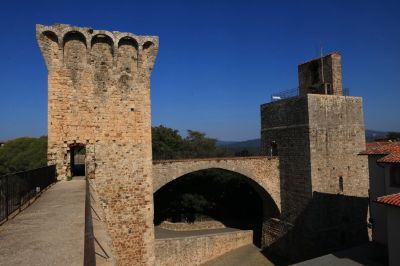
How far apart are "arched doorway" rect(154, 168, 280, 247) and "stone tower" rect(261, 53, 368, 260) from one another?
561 centimetres

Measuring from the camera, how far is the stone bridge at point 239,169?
619 inches

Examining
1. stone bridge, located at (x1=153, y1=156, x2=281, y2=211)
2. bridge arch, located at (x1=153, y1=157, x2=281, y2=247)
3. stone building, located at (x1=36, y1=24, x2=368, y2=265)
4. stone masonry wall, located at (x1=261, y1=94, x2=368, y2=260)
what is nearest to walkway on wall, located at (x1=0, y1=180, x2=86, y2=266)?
stone building, located at (x1=36, y1=24, x2=368, y2=265)

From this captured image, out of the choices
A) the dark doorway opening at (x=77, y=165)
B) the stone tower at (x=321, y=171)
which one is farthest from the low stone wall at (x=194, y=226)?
the dark doorway opening at (x=77, y=165)

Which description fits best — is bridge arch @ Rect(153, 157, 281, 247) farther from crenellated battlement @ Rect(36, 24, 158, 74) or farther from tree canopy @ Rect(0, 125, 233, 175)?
tree canopy @ Rect(0, 125, 233, 175)

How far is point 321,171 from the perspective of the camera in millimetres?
17766

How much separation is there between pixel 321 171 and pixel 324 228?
3044mm

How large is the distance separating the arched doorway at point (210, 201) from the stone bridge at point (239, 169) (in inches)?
215

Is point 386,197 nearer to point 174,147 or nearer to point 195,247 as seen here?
point 195,247

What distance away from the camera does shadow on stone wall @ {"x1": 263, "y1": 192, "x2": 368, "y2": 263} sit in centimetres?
1744

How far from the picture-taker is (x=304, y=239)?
694 inches

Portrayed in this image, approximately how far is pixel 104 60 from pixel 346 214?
49.4 ft

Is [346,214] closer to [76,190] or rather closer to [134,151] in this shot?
[134,151]

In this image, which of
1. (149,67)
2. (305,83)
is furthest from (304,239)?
(149,67)

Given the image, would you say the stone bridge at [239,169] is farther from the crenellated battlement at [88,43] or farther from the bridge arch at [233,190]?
the crenellated battlement at [88,43]
